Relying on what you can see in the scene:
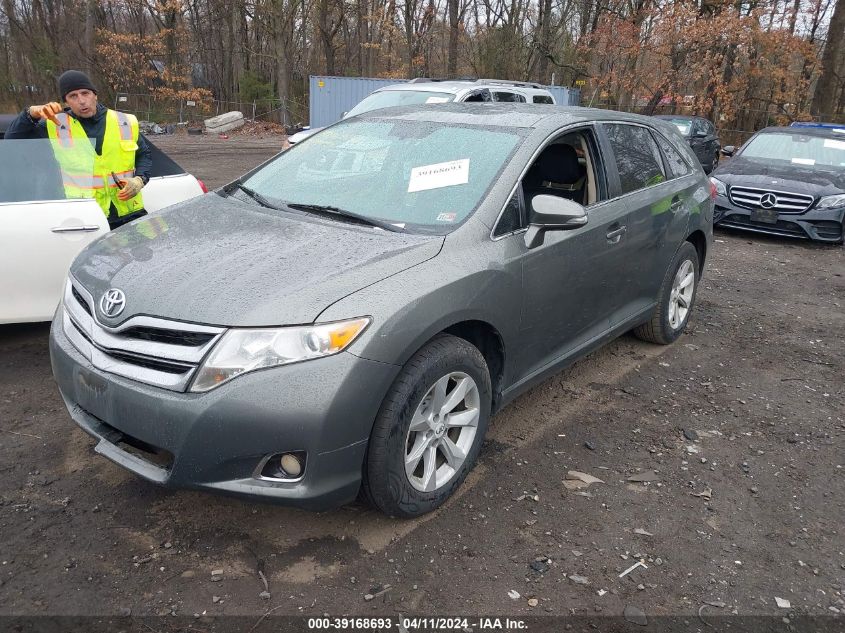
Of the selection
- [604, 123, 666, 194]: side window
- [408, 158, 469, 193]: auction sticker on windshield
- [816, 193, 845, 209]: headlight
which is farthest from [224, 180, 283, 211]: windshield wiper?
[816, 193, 845, 209]: headlight

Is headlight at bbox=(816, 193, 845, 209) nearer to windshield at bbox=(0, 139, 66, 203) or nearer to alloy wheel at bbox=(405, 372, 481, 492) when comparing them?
alloy wheel at bbox=(405, 372, 481, 492)

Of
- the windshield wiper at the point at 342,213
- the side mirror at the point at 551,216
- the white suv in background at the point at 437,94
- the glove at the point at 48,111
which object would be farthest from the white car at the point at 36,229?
A: the white suv in background at the point at 437,94

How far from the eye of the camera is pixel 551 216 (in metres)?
3.14

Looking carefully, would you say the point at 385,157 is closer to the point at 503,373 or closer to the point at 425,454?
the point at 503,373

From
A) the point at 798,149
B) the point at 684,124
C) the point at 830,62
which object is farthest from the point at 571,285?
the point at 830,62

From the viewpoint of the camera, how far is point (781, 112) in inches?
1013

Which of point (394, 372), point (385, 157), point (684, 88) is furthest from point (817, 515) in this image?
point (684, 88)

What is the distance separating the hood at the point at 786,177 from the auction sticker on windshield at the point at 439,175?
739cm

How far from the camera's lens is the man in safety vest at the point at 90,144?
14.1ft

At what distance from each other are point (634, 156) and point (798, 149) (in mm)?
7415

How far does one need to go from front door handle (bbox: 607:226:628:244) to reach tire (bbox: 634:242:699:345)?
0.90 meters

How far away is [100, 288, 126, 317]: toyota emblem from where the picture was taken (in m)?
2.61

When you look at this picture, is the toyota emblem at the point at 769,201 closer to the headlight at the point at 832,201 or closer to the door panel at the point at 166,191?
the headlight at the point at 832,201

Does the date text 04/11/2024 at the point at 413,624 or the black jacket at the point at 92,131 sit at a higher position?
the black jacket at the point at 92,131
